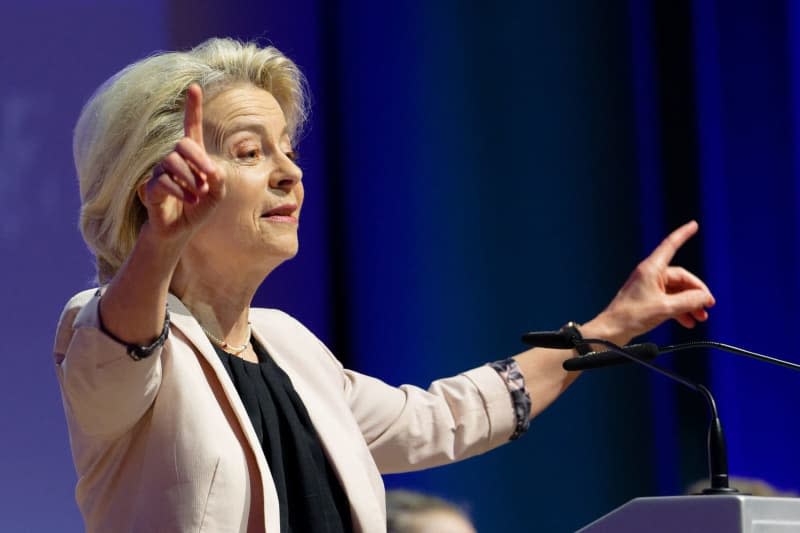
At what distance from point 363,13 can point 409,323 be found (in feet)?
2.51

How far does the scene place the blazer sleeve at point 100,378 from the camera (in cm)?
129

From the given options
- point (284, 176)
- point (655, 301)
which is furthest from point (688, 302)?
point (284, 176)

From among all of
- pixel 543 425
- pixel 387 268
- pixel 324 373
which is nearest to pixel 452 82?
pixel 387 268

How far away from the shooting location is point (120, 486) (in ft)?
4.80

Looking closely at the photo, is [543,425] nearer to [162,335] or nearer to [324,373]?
[324,373]

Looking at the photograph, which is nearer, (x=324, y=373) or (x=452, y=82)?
(x=324, y=373)

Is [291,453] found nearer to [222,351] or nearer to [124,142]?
[222,351]

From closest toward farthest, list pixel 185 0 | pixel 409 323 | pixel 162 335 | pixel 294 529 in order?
pixel 162 335
pixel 294 529
pixel 185 0
pixel 409 323

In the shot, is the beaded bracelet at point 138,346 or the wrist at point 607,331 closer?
the beaded bracelet at point 138,346

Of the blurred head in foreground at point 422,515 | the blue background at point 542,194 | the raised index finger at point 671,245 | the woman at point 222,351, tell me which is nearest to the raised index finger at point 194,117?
the woman at point 222,351

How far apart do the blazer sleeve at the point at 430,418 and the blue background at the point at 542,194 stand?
79cm

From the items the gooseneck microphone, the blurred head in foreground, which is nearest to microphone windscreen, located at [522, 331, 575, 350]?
the gooseneck microphone

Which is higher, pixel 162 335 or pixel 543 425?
pixel 162 335

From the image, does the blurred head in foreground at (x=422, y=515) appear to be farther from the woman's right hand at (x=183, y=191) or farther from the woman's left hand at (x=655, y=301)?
the woman's right hand at (x=183, y=191)
